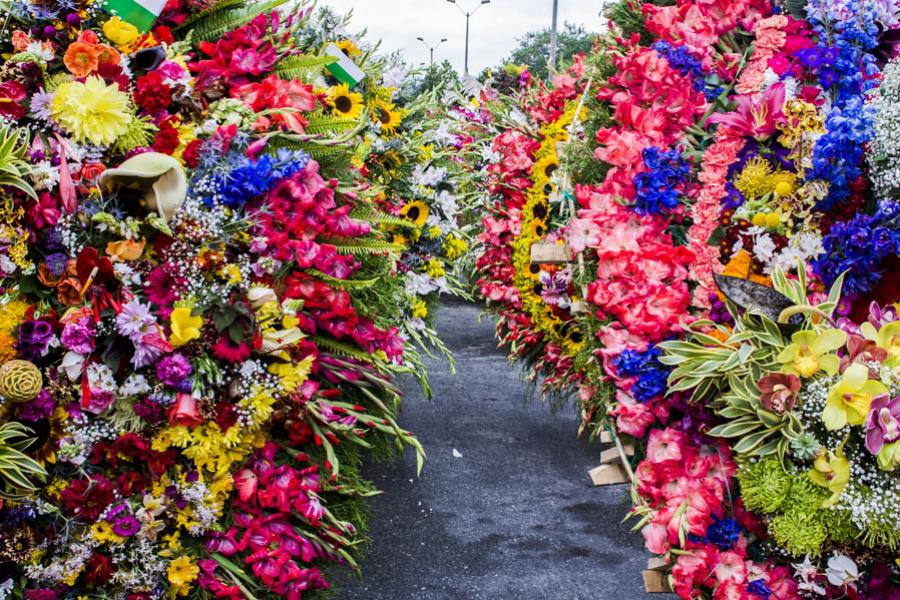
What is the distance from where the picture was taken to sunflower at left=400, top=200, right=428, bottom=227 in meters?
4.56

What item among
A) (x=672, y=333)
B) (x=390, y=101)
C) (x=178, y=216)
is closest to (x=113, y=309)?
(x=178, y=216)

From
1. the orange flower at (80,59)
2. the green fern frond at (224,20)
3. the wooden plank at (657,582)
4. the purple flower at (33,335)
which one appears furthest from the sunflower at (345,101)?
the wooden plank at (657,582)

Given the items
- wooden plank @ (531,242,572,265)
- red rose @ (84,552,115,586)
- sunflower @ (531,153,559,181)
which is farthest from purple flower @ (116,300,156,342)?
sunflower @ (531,153,559,181)

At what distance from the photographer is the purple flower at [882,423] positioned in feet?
5.88

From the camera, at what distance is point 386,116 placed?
14.6 feet

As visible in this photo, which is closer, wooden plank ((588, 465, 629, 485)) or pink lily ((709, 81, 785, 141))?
pink lily ((709, 81, 785, 141))

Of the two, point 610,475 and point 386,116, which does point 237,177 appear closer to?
point 610,475

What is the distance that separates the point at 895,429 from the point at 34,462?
6.78 ft

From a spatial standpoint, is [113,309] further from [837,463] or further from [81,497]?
[837,463]

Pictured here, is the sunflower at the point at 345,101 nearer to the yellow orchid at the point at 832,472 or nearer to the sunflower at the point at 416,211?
the sunflower at the point at 416,211

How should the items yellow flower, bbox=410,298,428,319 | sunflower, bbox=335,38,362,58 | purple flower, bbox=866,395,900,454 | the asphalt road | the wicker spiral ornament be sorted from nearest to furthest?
purple flower, bbox=866,395,900,454
the wicker spiral ornament
the asphalt road
sunflower, bbox=335,38,362,58
yellow flower, bbox=410,298,428,319

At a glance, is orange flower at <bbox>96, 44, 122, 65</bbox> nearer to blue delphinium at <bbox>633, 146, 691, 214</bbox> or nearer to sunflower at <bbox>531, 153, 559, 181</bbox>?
blue delphinium at <bbox>633, 146, 691, 214</bbox>

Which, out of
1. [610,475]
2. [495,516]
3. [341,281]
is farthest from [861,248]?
[495,516]

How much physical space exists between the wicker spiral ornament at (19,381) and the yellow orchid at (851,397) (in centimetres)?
193
